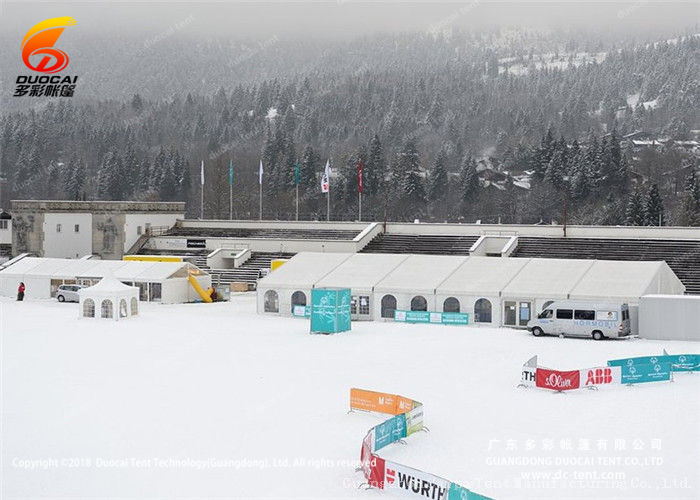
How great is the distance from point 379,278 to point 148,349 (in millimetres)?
13764

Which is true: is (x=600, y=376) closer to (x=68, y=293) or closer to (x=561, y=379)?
(x=561, y=379)

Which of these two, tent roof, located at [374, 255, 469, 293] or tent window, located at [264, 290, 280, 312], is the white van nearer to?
tent roof, located at [374, 255, 469, 293]

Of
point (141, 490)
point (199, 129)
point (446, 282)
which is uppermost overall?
point (199, 129)

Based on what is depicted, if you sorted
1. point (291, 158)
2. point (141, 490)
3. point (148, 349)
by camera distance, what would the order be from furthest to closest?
point (291, 158), point (148, 349), point (141, 490)

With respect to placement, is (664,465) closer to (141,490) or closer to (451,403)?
(451,403)

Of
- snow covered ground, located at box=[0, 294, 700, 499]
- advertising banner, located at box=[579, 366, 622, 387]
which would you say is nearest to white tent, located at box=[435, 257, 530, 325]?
snow covered ground, located at box=[0, 294, 700, 499]

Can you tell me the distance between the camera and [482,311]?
41.0 metres

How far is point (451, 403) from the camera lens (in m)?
24.1

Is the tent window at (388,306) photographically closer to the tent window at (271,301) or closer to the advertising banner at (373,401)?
the tent window at (271,301)

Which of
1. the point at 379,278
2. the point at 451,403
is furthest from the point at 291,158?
the point at 451,403

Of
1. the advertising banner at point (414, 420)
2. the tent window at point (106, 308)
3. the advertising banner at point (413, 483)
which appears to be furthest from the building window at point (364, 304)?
the advertising banner at point (413, 483)

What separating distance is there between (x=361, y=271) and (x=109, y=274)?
14673mm

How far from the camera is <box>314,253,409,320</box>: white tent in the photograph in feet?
141

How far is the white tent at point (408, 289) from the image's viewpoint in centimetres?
4194
